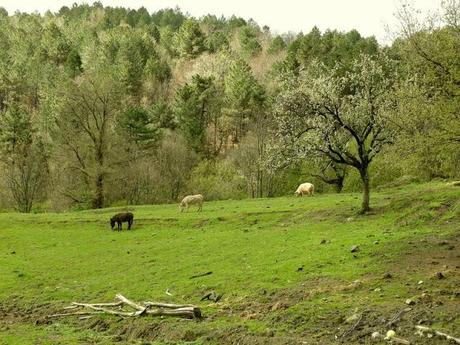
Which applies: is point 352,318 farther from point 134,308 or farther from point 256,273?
point 134,308

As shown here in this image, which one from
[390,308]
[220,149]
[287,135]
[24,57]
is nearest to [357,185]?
[287,135]

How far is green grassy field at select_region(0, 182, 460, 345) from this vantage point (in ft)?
54.4

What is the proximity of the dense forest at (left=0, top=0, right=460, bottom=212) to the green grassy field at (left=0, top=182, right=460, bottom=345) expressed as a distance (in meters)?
3.54

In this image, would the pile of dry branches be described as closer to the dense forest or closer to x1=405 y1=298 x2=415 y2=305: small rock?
x1=405 y1=298 x2=415 y2=305: small rock

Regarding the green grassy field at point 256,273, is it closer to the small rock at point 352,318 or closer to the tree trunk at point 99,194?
the small rock at point 352,318

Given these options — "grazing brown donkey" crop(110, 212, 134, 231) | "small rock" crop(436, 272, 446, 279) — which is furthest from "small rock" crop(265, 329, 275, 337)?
"grazing brown donkey" crop(110, 212, 134, 231)

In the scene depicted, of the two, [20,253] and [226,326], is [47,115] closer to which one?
[20,253]

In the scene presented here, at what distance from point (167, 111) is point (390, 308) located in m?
78.6

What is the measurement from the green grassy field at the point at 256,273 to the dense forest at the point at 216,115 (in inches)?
139

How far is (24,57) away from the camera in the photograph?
129625 millimetres

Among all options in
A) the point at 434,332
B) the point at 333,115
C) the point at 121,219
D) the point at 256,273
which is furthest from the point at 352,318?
the point at 121,219

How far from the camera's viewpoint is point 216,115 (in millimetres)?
95500

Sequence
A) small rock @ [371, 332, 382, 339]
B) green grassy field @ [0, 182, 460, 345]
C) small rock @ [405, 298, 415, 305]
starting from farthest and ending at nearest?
1. green grassy field @ [0, 182, 460, 345]
2. small rock @ [405, 298, 415, 305]
3. small rock @ [371, 332, 382, 339]

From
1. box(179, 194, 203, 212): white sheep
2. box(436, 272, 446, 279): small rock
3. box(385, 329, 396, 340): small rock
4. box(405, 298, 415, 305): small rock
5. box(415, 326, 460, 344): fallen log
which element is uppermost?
box(179, 194, 203, 212): white sheep
